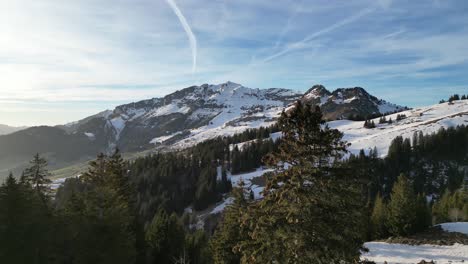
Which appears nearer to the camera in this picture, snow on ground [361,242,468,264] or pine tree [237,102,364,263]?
pine tree [237,102,364,263]

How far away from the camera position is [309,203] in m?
15.6

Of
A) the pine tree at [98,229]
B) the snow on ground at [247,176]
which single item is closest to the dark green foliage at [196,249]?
the pine tree at [98,229]

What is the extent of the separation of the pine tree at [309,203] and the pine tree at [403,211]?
117 ft

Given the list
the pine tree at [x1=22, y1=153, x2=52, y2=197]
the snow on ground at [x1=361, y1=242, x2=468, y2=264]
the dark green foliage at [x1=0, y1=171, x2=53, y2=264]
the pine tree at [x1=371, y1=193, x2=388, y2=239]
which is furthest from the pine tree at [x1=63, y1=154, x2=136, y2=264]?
the pine tree at [x1=371, y1=193, x2=388, y2=239]

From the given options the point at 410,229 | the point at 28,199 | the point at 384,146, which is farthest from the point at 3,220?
the point at 384,146

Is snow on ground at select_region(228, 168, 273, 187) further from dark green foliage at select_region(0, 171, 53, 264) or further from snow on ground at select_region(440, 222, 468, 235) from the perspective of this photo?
dark green foliage at select_region(0, 171, 53, 264)

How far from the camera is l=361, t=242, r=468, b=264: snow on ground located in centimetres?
3247

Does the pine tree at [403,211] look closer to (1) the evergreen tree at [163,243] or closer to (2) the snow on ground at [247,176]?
(1) the evergreen tree at [163,243]

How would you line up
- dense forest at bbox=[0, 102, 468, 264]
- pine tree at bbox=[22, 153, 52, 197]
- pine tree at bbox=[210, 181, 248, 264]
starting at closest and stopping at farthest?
dense forest at bbox=[0, 102, 468, 264] → pine tree at bbox=[210, 181, 248, 264] → pine tree at bbox=[22, 153, 52, 197]

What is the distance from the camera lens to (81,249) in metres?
27.4

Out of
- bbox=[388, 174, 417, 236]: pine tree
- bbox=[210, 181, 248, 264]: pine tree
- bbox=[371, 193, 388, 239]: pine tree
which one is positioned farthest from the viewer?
bbox=[371, 193, 388, 239]: pine tree

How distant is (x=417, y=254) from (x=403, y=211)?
12277mm

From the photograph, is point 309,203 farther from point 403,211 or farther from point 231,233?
point 403,211

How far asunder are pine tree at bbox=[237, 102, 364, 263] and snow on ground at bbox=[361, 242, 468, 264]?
21598 mm
